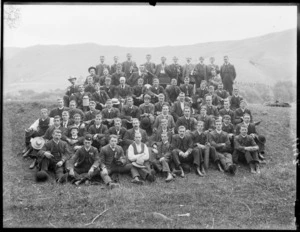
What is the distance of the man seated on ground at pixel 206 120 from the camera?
9758 mm

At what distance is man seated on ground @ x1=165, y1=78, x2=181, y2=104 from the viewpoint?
10.8 metres

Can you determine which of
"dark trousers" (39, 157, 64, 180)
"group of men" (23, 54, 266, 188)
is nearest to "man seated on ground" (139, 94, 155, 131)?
"group of men" (23, 54, 266, 188)

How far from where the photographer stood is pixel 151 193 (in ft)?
27.8

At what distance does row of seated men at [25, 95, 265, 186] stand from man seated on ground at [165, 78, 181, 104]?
83 cm

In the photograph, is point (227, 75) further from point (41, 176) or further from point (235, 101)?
point (41, 176)

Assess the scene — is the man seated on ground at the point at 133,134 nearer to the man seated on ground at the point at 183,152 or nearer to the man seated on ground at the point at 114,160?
the man seated on ground at the point at 114,160

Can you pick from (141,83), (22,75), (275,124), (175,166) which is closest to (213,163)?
(175,166)

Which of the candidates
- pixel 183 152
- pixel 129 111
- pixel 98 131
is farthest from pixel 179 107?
pixel 98 131

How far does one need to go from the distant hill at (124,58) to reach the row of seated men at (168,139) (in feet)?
3.82

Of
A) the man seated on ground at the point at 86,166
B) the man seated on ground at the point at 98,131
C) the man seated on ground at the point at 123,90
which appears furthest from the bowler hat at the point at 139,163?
the man seated on ground at the point at 123,90

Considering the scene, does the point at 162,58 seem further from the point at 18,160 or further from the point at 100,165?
the point at 18,160

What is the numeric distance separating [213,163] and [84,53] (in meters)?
4.25

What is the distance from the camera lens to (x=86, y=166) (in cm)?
885

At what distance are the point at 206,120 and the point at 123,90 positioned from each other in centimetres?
250
